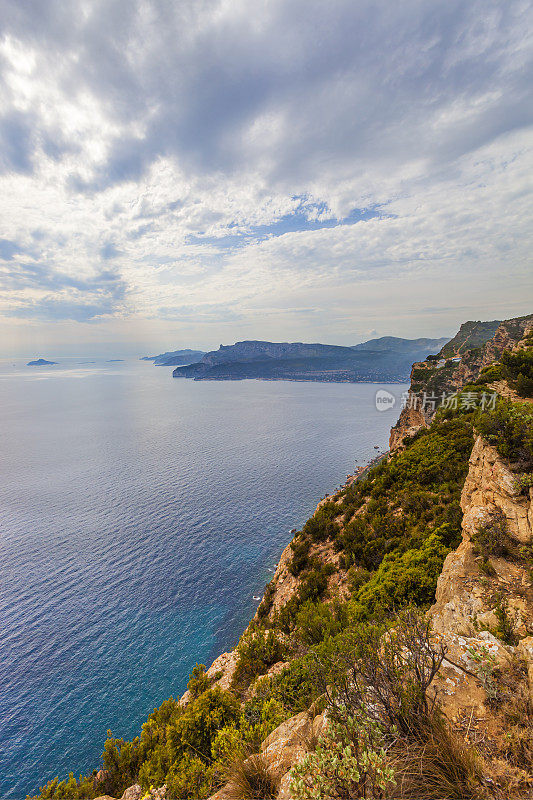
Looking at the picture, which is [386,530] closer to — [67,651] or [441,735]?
[441,735]

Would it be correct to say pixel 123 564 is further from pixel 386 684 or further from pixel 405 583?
pixel 386 684

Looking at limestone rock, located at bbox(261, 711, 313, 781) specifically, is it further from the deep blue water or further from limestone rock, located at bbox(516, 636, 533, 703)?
the deep blue water

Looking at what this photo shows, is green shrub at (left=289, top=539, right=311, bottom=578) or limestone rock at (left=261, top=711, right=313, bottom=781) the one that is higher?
limestone rock at (left=261, top=711, right=313, bottom=781)

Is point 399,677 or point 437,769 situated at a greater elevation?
point 437,769

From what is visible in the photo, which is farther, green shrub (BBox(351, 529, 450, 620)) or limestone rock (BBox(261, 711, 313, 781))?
green shrub (BBox(351, 529, 450, 620))

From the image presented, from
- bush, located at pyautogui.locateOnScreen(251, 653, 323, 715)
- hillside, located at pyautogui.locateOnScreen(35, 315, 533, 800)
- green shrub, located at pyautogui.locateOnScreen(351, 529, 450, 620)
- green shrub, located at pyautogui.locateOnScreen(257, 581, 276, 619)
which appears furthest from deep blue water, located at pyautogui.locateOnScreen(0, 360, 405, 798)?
green shrub, located at pyautogui.locateOnScreen(351, 529, 450, 620)

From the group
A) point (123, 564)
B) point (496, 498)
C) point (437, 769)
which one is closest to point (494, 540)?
point (496, 498)

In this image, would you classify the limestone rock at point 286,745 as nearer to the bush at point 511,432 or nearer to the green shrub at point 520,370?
the bush at point 511,432
